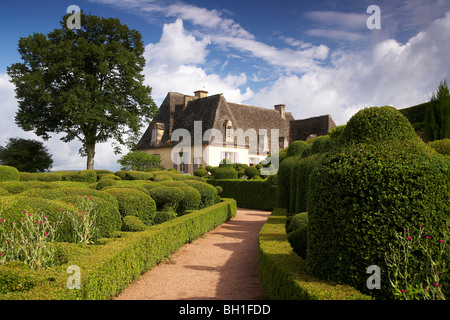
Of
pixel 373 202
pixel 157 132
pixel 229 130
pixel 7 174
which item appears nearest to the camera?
pixel 373 202

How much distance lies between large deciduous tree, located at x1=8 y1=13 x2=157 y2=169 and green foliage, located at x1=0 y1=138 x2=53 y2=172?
9.28 feet

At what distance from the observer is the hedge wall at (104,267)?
394 centimetres

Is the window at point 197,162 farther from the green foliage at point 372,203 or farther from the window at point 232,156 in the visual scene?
the green foliage at point 372,203

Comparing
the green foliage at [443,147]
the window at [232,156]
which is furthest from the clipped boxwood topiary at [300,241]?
the window at [232,156]

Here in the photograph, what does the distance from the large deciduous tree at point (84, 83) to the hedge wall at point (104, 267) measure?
2273cm

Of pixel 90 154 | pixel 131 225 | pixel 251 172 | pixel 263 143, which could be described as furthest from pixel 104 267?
pixel 263 143

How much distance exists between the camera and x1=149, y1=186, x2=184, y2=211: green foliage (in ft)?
36.3

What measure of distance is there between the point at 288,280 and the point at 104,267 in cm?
266

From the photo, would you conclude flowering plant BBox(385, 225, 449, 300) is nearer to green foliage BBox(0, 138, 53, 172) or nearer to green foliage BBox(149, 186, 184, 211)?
green foliage BBox(149, 186, 184, 211)

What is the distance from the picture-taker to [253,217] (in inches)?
643

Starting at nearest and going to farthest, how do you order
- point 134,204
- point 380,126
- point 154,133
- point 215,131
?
point 380,126 → point 134,204 → point 215,131 → point 154,133

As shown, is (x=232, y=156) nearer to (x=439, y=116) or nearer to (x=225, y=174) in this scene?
(x=225, y=174)

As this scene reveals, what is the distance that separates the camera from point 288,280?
14.2 feet

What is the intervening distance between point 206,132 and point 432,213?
3085 cm
